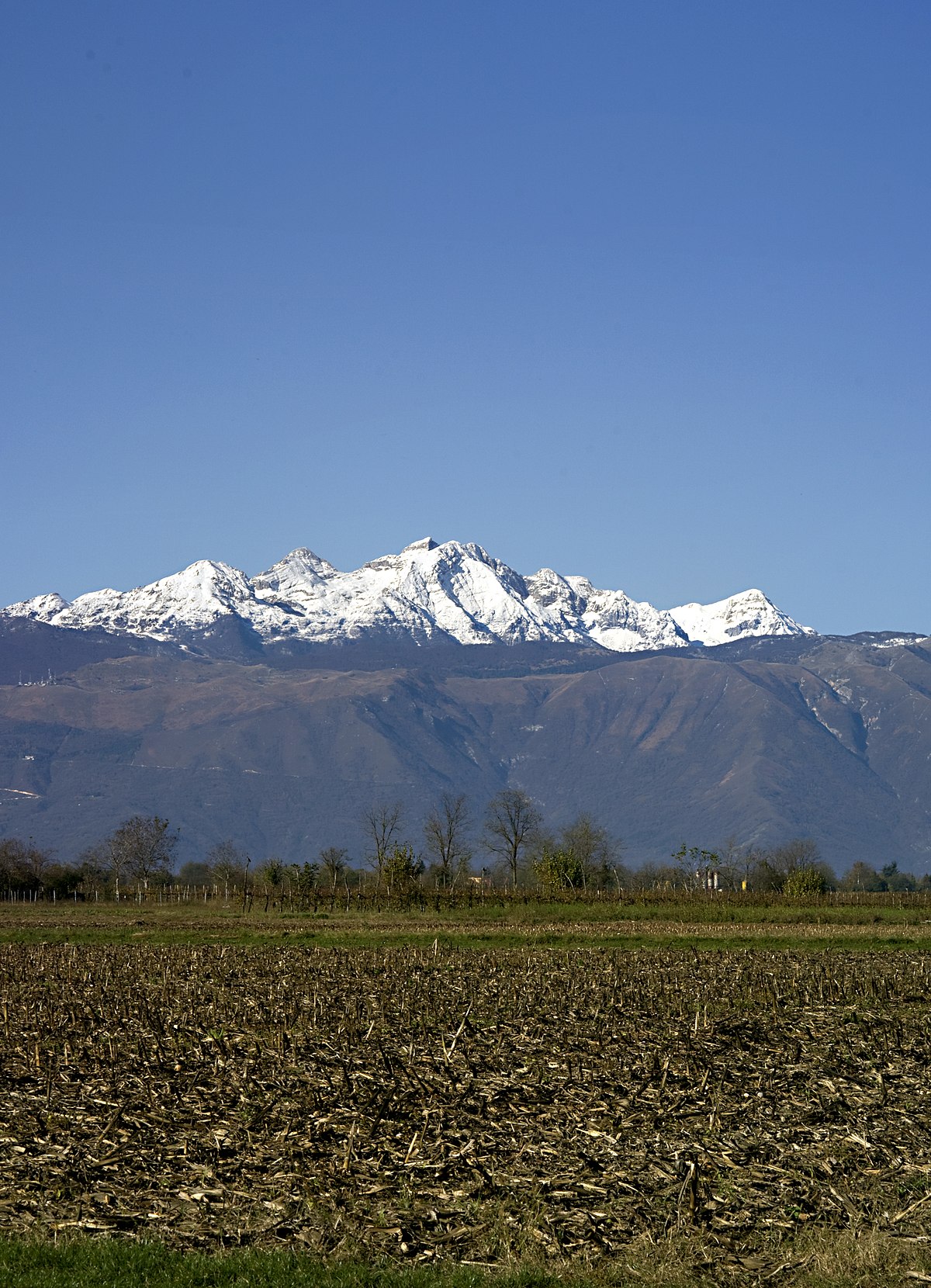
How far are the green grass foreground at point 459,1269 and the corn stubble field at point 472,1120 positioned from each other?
6.6 inches

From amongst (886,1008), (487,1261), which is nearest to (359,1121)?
(487,1261)

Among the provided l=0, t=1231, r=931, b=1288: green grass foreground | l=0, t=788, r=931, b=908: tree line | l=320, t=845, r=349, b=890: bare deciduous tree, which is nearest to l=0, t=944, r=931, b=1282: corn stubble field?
l=0, t=1231, r=931, b=1288: green grass foreground

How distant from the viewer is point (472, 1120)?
2094cm

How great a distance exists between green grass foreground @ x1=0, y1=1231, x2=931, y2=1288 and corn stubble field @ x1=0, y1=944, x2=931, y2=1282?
0.55ft

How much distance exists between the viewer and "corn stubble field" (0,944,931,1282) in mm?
16375

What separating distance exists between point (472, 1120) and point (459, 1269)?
586cm

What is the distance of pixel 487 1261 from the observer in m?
15.4

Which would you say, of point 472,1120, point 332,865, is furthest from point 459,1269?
point 332,865

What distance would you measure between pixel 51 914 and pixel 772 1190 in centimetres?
8601

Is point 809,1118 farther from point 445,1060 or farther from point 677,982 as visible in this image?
point 677,982

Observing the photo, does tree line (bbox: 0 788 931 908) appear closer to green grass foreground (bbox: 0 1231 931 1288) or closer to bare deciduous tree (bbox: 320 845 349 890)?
bare deciduous tree (bbox: 320 845 349 890)

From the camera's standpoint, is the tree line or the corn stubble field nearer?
the corn stubble field

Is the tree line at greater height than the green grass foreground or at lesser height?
lesser

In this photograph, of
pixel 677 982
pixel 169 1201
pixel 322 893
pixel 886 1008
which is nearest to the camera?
pixel 169 1201
